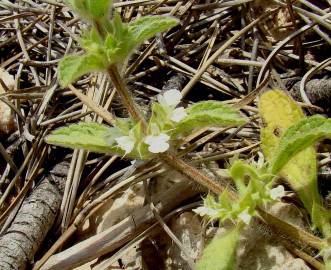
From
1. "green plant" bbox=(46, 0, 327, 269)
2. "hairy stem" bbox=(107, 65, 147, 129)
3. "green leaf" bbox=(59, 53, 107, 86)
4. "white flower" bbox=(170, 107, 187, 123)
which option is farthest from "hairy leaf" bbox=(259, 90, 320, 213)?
"green leaf" bbox=(59, 53, 107, 86)

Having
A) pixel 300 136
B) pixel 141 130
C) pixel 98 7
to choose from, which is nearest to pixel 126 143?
pixel 141 130

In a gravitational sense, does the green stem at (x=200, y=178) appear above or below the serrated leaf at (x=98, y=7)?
below

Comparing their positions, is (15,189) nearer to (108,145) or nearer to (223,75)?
(108,145)

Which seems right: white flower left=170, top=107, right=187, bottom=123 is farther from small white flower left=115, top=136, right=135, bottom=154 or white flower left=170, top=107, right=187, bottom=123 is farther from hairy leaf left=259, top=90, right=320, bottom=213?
hairy leaf left=259, top=90, right=320, bottom=213

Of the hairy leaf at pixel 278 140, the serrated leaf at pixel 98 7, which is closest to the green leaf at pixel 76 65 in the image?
the serrated leaf at pixel 98 7

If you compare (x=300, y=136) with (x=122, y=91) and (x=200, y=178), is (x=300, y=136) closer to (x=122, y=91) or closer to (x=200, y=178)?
(x=200, y=178)

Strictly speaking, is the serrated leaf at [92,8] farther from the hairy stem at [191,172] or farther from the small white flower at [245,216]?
the small white flower at [245,216]
